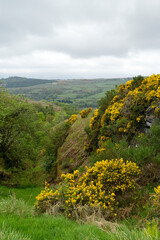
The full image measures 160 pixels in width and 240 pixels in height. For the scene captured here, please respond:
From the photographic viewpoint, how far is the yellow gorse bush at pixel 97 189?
5.45 meters

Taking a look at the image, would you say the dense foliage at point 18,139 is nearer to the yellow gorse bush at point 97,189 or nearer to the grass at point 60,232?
the yellow gorse bush at point 97,189

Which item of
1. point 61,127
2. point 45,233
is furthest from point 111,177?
point 61,127

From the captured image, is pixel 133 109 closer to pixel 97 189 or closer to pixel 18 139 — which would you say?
pixel 97 189

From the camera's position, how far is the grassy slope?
17502 mm

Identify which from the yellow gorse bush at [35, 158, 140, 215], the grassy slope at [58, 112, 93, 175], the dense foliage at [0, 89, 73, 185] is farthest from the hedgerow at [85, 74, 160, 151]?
the dense foliage at [0, 89, 73, 185]

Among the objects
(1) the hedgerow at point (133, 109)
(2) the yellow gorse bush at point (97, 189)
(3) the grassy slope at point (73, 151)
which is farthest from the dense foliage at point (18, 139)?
(2) the yellow gorse bush at point (97, 189)

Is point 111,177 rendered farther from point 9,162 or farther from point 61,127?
point 61,127

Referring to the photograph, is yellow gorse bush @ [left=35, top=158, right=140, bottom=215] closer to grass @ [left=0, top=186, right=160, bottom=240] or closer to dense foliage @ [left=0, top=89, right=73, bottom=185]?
grass @ [left=0, top=186, right=160, bottom=240]

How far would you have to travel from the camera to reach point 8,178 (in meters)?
17.1

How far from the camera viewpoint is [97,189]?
6.01m

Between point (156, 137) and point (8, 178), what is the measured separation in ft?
52.5

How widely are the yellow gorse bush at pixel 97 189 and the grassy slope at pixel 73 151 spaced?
9.11 m

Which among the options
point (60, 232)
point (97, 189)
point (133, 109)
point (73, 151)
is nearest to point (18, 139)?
point (73, 151)

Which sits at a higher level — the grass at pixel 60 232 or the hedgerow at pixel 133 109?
the hedgerow at pixel 133 109
